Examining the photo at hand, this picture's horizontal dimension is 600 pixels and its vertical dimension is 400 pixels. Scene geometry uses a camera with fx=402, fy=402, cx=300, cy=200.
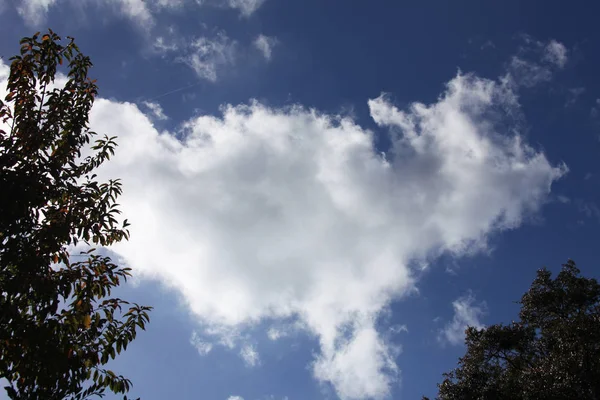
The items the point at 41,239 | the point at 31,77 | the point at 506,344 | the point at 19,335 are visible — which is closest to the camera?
the point at 19,335

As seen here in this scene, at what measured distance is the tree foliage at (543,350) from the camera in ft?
62.5

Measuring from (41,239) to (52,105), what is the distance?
3.00 m

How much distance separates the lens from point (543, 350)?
2400cm

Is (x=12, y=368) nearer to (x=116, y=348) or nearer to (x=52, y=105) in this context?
(x=116, y=348)

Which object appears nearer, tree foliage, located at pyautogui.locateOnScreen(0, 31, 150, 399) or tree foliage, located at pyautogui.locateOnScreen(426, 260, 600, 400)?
tree foliage, located at pyautogui.locateOnScreen(0, 31, 150, 399)

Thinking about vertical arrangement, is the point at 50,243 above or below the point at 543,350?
below

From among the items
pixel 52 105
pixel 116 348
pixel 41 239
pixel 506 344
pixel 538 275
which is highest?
pixel 538 275

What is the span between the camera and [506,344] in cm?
2536

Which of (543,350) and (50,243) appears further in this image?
(543,350)

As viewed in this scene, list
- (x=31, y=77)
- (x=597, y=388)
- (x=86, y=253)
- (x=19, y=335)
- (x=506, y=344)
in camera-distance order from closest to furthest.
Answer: (x=19, y=335) < (x=86, y=253) < (x=31, y=77) < (x=597, y=388) < (x=506, y=344)

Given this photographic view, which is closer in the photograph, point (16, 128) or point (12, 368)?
point (12, 368)

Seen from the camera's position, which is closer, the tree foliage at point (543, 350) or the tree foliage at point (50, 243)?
the tree foliage at point (50, 243)

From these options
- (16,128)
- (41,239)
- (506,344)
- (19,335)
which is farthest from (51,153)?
(506,344)

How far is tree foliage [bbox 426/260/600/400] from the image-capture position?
19.0m
